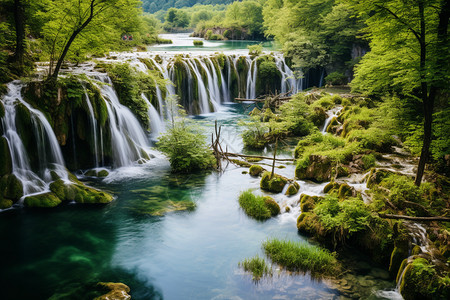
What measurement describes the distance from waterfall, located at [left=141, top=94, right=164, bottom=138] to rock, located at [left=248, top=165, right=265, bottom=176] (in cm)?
717

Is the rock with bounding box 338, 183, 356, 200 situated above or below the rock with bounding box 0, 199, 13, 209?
above

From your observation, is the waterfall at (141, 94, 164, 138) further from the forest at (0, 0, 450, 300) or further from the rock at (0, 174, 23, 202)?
the rock at (0, 174, 23, 202)

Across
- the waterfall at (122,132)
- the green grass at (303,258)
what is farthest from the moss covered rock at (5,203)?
the green grass at (303,258)

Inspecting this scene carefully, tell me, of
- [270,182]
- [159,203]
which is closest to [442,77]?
[270,182]

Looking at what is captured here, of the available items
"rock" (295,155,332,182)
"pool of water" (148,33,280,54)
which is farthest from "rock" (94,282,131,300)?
"pool of water" (148,33,280,54)

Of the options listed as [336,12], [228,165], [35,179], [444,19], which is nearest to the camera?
[444,19]

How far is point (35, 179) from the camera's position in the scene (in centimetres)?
1128

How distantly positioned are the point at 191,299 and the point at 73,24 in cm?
1166

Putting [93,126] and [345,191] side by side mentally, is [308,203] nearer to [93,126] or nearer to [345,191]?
[345,191]

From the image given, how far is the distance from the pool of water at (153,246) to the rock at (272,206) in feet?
0.75

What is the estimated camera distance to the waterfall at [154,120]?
61.5 feet

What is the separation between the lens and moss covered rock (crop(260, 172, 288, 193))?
38.9 feet

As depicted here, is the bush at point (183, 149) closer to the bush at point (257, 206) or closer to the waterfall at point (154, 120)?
the bush at point (257, 206)

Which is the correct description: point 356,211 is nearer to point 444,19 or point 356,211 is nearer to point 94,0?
point 444,19
